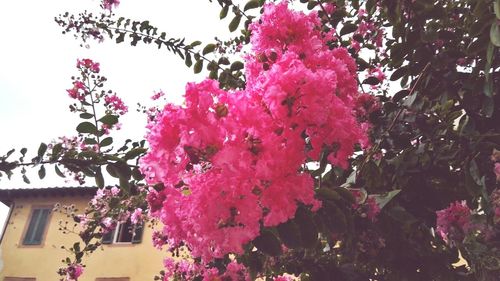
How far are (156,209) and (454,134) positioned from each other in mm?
1585

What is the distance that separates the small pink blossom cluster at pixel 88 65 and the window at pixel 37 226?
335 inches

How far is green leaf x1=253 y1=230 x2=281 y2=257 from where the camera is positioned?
142cm

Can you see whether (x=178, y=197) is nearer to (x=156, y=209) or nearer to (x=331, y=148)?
(x=156, y=209)

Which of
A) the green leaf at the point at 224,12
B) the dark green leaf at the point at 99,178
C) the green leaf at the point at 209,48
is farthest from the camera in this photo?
the green leaf at the point at 209,48

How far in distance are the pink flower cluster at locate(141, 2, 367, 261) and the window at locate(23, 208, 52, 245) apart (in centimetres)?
1152

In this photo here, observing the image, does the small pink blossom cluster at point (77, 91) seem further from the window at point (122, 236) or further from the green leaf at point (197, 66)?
the window at point (122, 236)

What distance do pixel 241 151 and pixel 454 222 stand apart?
5.49 feet

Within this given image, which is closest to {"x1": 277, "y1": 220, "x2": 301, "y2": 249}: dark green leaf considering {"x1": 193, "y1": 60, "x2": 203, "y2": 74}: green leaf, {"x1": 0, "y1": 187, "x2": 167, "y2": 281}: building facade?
{"x1": 193, "y1": 60, "x2": 203, "y2": 74}: green leaf

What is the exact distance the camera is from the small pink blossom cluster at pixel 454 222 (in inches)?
87.7

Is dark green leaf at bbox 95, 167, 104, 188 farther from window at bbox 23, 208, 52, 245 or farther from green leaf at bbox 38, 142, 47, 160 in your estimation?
window at bbox 23, 208, 52, 245

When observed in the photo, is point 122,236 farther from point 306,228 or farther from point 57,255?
point 306,228

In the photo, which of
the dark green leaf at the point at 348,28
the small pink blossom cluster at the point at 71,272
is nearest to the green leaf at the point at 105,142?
the dark green leaf at the point at 348,28

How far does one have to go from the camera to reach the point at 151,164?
1328 mm

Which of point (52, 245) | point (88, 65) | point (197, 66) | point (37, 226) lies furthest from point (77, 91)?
point (37, 226)
